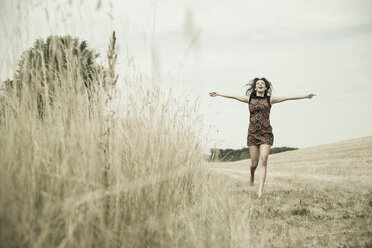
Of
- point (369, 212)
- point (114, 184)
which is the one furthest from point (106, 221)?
point (369, 212)

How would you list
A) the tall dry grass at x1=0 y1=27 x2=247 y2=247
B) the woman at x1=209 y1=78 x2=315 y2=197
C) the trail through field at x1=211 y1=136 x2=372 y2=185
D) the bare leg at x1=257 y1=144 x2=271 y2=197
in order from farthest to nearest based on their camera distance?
the trail through field at x1=211 y1=136 x2=372 y2=185 → the woman at x1=209 y1=78 x2=315 y2=197 → the bare leg at x1=257 y1=144 x2=271 y2=197 → the tall dry grass at x1=0 y1=27 x2=247 y2=247

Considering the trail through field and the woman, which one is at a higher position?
the woman

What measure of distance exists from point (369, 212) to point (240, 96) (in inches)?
112

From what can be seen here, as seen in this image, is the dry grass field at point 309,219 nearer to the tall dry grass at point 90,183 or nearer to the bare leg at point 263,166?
the bare leg at point 263,166

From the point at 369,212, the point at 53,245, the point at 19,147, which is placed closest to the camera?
the point at 53,245

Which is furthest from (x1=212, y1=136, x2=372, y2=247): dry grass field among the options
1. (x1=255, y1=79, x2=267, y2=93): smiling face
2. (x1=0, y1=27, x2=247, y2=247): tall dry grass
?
(x1=255, y1=79, x2=267, y2=93): smiling face

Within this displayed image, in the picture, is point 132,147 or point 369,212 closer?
point 132,147

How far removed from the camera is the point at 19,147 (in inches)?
77.7

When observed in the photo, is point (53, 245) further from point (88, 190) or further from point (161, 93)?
point (161, 93)

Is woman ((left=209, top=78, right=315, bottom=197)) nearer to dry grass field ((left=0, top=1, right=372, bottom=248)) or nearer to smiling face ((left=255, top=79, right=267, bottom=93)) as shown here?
smiling face ((left=255, top=79, right=267, bottom=93))

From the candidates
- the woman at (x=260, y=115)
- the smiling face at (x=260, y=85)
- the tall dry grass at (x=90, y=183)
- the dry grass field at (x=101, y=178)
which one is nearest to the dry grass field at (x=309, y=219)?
the dry grass field at (x=101, y=178)

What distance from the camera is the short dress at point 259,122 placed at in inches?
212

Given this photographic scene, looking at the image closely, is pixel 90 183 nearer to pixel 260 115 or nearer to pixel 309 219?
pixel 309 219

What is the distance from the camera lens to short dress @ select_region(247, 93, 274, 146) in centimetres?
538
